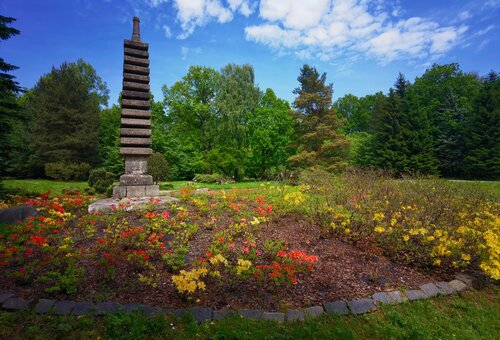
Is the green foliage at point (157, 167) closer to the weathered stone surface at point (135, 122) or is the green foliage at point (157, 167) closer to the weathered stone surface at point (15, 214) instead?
the weathered stone surface at point (135, 122)

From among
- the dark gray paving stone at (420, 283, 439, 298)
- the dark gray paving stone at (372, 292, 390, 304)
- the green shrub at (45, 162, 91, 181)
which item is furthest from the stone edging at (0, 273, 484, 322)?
the green shrub at (45, 162, 91, 181)

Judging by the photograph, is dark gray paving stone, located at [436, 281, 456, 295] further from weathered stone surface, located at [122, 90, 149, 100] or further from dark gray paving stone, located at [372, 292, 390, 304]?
weathered stone surface, located at [122, 90, 149, 100]

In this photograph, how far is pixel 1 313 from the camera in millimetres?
3238

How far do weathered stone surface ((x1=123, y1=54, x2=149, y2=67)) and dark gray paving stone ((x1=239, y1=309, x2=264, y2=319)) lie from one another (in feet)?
30.7

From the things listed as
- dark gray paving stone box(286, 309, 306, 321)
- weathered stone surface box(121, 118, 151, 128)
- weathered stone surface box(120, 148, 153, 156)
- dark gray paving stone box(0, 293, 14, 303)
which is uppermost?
weathered stone surface box(121, 118, 151, 128)

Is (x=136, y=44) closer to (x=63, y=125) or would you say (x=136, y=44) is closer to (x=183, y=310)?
(x=183, y=310)

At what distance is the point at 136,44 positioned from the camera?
970 cm

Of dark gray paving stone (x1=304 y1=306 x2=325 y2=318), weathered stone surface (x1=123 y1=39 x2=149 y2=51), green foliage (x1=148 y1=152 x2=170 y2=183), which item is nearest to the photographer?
dark gray paving stone (x1=304 y1=306 x2=325 y2=318)

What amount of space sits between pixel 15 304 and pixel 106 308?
4.00 feet

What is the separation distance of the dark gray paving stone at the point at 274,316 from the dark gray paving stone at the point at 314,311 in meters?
0.35

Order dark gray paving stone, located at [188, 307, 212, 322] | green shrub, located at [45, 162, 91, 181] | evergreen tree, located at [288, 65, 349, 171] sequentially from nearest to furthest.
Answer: dark gray paving stone, located at [188, 307, 212, 322]
evergreen tree, located at [288, 65, 349, 171]
green shrub, located at [45, 162, 91, 181]

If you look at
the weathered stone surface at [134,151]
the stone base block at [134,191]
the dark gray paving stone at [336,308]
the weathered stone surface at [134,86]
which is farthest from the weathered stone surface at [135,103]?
the dark gray paving stone at [336,308]

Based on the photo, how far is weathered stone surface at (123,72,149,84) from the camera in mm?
9320

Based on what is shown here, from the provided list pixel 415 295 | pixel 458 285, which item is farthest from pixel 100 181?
pixel 458 285
